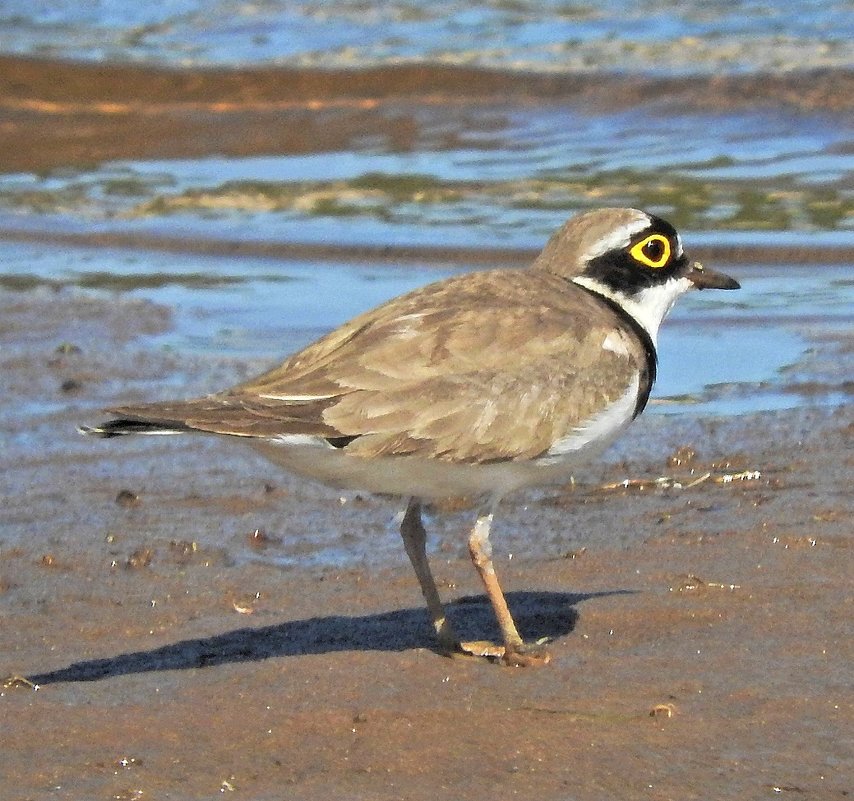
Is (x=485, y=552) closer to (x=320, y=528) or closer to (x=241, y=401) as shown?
(x=241, y=401)

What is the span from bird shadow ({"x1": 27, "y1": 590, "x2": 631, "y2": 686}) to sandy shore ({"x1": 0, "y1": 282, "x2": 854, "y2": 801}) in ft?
0.04

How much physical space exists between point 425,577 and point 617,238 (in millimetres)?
1319

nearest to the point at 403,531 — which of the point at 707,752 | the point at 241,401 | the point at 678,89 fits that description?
the point at 241,401

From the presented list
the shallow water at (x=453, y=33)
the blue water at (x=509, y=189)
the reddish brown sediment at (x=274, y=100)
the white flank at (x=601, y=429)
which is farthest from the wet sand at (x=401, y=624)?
the shallow water at (x=453, y=33)

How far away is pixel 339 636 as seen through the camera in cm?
539

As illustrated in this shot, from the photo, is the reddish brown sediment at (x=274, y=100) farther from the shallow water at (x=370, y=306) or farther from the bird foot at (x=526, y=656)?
the bird foot at (x=526, y=656)

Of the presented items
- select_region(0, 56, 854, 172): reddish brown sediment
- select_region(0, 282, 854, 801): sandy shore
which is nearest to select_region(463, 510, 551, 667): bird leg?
select_region(0, 282, 854, 801): sandy shore

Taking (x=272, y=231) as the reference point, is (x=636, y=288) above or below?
above

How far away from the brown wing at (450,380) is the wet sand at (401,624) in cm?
67

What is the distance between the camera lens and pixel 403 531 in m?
5.53

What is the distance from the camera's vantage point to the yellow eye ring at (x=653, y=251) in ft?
19.0

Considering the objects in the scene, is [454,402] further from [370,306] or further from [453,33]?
[453,33]

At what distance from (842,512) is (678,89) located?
9.38 meters

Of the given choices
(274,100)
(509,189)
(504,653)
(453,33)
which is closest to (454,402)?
(504,653)
